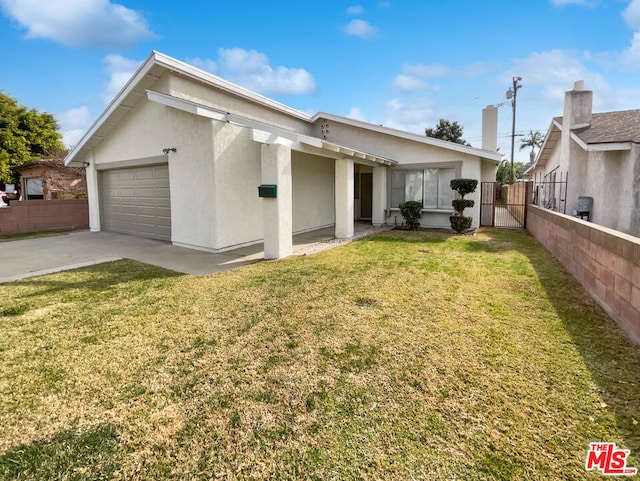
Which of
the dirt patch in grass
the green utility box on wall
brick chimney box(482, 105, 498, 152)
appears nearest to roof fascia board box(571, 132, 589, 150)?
brick chimney box(482, 105, 498, 152)

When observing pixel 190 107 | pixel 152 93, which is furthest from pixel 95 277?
pixel 152 93

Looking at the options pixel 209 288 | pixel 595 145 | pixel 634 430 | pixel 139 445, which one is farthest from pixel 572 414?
pixel 595 145

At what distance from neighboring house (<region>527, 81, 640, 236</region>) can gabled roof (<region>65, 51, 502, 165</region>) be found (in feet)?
10.0

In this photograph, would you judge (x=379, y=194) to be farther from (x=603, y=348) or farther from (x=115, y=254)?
(x=603, y=348)

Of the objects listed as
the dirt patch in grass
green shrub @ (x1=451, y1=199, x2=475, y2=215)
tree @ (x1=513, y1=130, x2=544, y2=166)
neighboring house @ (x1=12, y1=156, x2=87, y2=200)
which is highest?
tree @ (x1=513, y1=130, x2=544, y2=166)

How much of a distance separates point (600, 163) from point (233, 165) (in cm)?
1214

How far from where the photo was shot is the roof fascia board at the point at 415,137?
42.6ft

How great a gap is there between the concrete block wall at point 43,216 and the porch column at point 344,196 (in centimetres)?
1251

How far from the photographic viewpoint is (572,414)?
2773 millimetres

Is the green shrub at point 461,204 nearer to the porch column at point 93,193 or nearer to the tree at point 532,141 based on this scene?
the porch column at point 93,193

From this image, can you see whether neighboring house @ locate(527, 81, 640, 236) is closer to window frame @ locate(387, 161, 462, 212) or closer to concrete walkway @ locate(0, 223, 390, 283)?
window frame @ locate(387, 161, 462, 212)

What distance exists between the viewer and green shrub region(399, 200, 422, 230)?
13.4m

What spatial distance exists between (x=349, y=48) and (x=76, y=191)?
18.6 m

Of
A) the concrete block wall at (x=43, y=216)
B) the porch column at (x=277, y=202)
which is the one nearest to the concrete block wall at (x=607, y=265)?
the porch column at (x=277, y=202)
